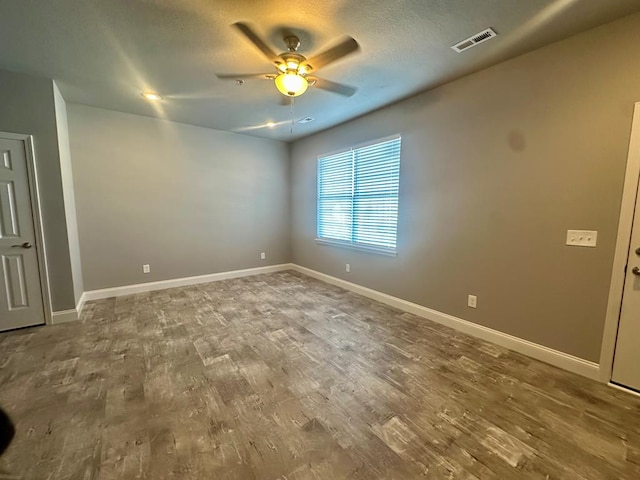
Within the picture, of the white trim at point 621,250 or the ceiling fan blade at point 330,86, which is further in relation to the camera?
the ceiling fan blade at point 330,86

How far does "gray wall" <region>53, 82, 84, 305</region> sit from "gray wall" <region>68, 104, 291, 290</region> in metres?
0.14

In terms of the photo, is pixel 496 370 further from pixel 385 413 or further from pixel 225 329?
pixel 225 329

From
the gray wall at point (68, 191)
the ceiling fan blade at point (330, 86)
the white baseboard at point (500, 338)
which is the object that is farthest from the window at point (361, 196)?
the gray wall at point (68, 191)

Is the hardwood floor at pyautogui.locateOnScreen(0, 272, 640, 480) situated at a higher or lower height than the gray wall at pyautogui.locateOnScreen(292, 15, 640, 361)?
lower

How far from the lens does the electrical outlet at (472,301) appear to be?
2.87m

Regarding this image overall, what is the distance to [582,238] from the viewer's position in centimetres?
220

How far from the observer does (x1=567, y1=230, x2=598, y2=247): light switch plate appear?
214cm

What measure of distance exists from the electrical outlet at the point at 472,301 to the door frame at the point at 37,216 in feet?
15.4

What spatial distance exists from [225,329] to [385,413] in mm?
1940

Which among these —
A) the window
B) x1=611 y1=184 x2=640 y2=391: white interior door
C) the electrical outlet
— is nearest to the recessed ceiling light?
the window

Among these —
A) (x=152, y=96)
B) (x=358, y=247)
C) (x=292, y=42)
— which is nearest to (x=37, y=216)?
(x=152, y=96)

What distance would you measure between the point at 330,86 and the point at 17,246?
3.73 metres

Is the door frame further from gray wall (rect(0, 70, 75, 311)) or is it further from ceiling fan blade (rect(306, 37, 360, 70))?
ceiling fan blade (rect(306, 37, 360, 70))

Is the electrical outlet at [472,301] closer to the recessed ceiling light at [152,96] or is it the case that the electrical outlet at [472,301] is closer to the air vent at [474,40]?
the air vent at [474,40]
